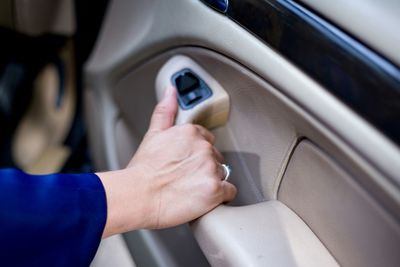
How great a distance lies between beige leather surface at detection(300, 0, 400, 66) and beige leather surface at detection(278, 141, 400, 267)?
5.1 inches

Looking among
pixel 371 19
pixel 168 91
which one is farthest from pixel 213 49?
pixel 371 19

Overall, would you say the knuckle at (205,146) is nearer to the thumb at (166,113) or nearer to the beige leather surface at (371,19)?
the thumb at (166,113)

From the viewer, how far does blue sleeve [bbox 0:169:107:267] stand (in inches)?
21.9

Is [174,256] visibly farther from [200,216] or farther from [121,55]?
[121,55]

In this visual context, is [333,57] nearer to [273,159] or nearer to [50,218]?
[273,159]

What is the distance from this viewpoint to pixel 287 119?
23.7 inches

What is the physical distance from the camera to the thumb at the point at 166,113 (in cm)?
71

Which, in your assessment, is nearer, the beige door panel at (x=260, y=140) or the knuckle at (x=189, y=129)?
the beige door panel at (x=260, y=140)

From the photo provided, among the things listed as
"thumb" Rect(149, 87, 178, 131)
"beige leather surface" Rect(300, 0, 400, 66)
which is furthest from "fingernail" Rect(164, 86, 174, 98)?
"beige leather surface" Rect(300, 0, 400, 66)

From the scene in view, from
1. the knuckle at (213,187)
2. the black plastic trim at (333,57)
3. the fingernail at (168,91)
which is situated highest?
the black plastic trim at (333,57)

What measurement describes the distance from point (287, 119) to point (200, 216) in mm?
161

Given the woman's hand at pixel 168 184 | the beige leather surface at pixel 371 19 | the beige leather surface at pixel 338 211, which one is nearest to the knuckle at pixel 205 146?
the woman's hand at pixel 168 184

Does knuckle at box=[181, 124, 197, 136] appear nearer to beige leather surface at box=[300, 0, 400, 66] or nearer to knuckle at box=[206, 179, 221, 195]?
knuckle at box=[206, 179, 221, 195]

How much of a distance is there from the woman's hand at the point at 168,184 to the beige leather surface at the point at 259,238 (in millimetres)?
29
